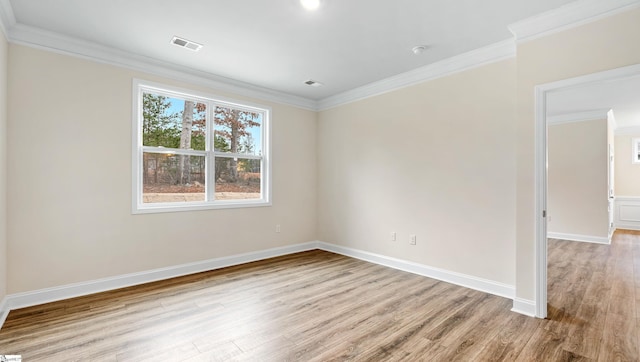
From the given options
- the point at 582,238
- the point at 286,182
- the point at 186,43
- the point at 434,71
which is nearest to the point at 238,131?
the point at 286,182

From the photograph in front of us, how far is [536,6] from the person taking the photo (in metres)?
2.53

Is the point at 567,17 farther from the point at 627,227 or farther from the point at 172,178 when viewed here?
the point at 627,227

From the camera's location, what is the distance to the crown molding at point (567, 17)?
239 centimetres

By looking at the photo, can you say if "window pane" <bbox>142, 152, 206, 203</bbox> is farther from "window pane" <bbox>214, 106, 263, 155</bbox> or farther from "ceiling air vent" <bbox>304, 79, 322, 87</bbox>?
"ceiling air vent" <bbox>304, 79, 322, 87</bbox>

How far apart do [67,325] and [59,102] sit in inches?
87.5

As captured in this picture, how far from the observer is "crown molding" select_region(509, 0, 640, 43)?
239 cm

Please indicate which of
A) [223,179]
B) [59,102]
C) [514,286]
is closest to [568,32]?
[514,286]

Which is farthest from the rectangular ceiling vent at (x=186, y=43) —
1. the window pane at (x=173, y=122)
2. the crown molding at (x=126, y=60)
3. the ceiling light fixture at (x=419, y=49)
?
the ceiling light fixture at (x=419, y=49)

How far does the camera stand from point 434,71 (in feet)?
12.6

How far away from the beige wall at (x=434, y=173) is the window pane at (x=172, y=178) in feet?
7.39

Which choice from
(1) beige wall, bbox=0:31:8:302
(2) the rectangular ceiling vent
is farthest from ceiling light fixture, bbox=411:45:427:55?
(1) beige wall, bbox=0:31:8:302

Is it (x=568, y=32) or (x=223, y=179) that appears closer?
(x=568, y=32)

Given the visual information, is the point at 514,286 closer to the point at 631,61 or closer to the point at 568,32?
the point at 631,61

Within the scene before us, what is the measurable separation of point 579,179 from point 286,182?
6261 mm
